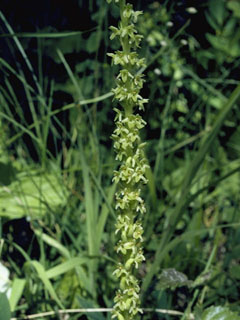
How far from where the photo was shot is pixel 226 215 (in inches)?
94.5

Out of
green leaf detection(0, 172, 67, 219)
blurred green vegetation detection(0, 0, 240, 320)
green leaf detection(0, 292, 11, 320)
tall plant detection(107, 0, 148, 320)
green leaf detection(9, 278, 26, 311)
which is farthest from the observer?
green leaf detection(0, 172, 67, 219)

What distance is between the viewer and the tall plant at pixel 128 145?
1012 mm

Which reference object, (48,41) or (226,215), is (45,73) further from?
A: (226,215)

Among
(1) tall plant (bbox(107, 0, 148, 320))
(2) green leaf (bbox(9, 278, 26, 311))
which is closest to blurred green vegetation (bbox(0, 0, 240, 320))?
(2) green leaf (bbox(9, 278, 26, 311))

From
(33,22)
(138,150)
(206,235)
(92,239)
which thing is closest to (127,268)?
(138,150)

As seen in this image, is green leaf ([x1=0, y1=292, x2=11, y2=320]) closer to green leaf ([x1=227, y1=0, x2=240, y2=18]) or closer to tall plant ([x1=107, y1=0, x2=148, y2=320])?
tall plant ([x1=107, y1=0, x2=148, y2=320])

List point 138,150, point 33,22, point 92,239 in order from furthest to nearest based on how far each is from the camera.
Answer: point 33,22
point 92,239
point 138,150

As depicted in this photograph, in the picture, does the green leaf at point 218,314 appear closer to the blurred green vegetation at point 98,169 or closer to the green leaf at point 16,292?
the blurred green vegetation at point 98,169

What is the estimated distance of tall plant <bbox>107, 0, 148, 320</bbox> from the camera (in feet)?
3.32

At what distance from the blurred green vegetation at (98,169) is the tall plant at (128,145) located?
12.7 inches

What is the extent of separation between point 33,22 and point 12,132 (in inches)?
21.0

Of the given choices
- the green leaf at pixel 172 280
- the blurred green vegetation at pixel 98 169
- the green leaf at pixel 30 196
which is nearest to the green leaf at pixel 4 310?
the blurred green vegetation at pixel 98 169

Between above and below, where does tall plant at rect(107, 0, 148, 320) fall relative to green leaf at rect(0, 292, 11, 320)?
above

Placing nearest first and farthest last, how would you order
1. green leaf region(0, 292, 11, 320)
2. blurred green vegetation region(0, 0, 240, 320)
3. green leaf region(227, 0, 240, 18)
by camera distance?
green leaf region(0, 292, 11, 320), blurred green vegetation region(0, 0, 240, 320), green leaf region(227, 0, 240, 18)
